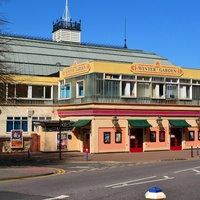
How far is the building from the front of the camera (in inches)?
1325

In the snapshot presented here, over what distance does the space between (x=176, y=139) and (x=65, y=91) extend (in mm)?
11999

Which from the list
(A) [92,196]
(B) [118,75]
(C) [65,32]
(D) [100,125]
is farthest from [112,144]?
(C) [65,32]

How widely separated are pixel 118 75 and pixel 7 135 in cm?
1212

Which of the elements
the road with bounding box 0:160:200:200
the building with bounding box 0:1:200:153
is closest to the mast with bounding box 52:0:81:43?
the building with bounding box 0:1:200:153

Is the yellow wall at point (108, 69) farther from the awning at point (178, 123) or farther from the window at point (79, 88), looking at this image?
the awning at point (178, 123)

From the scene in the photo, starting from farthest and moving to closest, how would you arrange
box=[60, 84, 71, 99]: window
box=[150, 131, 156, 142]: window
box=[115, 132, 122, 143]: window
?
1. box=[60, 84, 71, 99]: window
2. box=[150, 131, 156, 142]: window
3. box=[115, 132, 122, 143]: window

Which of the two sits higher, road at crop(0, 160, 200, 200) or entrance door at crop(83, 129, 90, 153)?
entrance door at crop(83, 129, 90, 153)

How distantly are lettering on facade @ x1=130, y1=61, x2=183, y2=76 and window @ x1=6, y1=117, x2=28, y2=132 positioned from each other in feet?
38.5

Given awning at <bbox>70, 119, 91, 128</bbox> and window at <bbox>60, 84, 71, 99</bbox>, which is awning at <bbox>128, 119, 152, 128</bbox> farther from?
window at <bbox>60, 84, 71, 99</bbox>

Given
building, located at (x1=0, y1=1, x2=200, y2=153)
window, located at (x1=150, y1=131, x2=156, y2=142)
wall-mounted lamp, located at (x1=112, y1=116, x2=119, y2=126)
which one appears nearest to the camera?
wall-mounted lamp, located at (x1=112, y1=116, x2=119, y2=126)

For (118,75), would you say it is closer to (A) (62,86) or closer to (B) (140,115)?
(B) (140,115)

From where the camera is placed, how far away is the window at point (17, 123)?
37.1 meters

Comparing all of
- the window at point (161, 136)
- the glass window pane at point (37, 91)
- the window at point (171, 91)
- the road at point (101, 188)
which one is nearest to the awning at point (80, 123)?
the glass window pane at point (37, 91)

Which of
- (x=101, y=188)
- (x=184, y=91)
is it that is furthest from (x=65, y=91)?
(x=101, y=188)
